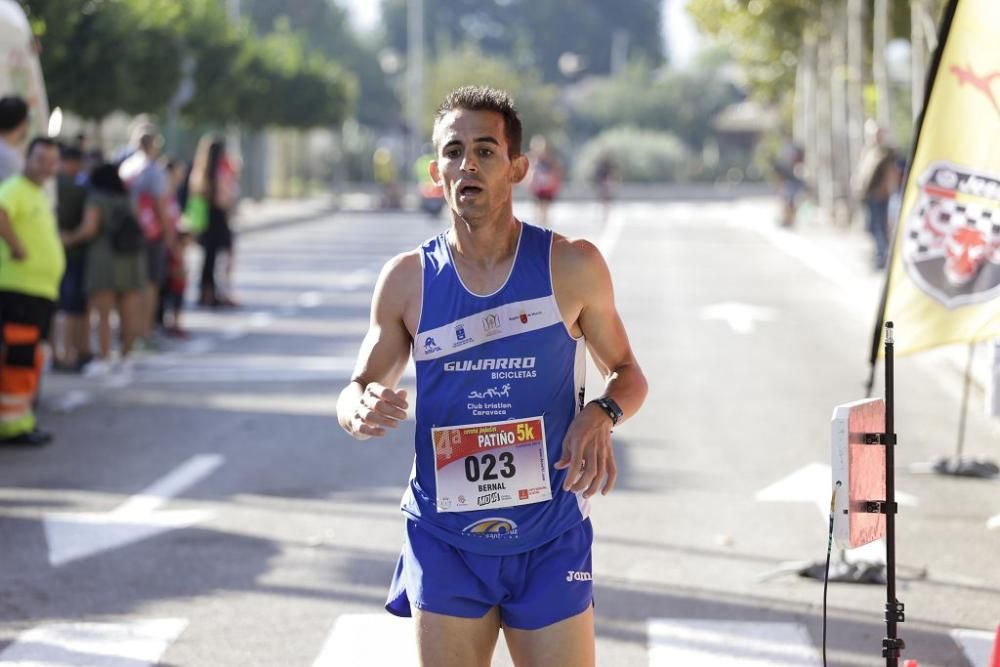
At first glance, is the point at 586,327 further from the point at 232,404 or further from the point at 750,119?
the point at 750,119

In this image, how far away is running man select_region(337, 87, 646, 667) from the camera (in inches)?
176

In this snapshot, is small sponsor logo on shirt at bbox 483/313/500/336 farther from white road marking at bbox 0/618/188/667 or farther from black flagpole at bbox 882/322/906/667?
white road marking at bbox 0/618/188/667

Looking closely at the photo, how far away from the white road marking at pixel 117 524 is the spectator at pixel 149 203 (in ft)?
21.9

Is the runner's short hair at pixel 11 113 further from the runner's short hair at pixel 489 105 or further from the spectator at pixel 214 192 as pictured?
the spectator at pixel 214 192

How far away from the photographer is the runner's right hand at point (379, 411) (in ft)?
13.9

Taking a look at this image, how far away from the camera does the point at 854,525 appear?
4730 mm

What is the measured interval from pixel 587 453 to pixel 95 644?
322 cm

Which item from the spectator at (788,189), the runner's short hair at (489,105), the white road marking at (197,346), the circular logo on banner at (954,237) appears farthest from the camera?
the spectator at (788,189)

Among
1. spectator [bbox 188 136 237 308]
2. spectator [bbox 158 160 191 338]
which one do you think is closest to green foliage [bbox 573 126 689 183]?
spectator [bbox 188 136 237 308]

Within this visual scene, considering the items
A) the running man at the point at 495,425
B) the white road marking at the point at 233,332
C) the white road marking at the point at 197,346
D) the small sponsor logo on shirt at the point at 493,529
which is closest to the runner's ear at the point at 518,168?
the running man at the point at 495,425

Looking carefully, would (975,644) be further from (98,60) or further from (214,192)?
(98,60)

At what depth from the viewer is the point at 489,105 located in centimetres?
456

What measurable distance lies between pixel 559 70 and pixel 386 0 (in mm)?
14088

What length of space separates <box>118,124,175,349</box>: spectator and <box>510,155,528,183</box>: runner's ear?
1217 cm
